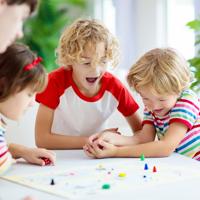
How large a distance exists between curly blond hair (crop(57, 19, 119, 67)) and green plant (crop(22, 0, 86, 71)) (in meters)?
2.15

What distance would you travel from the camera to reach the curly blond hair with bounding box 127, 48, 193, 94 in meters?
2.00

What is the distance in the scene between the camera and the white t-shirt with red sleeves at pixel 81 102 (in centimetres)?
233

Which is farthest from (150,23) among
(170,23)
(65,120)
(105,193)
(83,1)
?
(105,193)

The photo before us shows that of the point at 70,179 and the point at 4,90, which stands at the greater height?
the point at 4,90

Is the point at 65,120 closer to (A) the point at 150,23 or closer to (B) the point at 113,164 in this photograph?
(B) the point at 113,164

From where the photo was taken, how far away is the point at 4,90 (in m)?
1.69

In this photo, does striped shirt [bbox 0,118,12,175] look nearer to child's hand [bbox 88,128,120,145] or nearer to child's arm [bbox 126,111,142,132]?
child's hand [bbox 88,128,120,145]

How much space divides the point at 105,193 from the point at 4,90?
0.48 metres

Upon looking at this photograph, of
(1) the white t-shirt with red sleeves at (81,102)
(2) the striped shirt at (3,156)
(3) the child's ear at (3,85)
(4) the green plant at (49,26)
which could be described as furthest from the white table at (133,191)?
(4) the green plant at (49,26)

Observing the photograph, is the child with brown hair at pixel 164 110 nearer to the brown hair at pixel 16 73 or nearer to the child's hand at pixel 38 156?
the child's hand at pixel 38 156

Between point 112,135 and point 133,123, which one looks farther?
point 133,123

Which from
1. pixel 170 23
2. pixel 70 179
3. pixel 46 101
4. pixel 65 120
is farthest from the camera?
pixel 170 23

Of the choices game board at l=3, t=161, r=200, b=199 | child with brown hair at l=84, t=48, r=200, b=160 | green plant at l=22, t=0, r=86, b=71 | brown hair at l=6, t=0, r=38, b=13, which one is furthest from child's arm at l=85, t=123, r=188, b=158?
green plant at l=22, t=0, r=86, b=71

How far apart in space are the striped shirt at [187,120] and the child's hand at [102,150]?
255 millimetres
